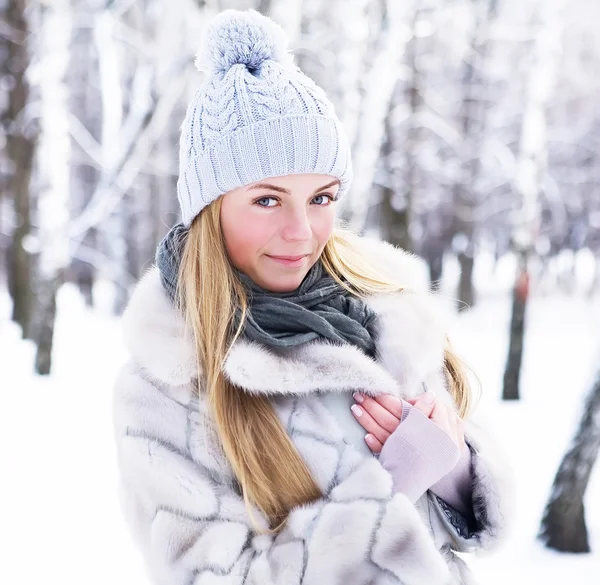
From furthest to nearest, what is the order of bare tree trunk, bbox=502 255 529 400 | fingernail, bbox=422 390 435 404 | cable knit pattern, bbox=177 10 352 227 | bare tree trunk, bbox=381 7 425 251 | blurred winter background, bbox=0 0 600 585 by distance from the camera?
bare tree trunk, bbox=381 7 425 251 < bare tree trunk, bbox=502 255 529 400 < blurred winter background, bbox=0 0 600 585 < fingernail, bbox=422 390 435 404 < cable knit pattern, bbox=177 10 352 227

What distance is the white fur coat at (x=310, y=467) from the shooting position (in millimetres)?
1386

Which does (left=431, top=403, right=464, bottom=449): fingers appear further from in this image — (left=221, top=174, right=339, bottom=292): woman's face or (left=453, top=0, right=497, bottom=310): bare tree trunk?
(left=453, top=0, right=497, bottom=310): bare tree trunk

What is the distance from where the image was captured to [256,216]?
1.51 m

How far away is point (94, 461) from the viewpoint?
4781mm

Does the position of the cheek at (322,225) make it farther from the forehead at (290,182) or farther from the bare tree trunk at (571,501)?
the bare tree trunk at (571,501)

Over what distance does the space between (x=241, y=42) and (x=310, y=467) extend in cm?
102

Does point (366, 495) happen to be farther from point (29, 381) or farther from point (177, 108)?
point (177, 108)

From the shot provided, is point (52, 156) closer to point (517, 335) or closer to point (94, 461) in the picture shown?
point (94, 461)

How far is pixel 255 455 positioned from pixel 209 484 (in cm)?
12

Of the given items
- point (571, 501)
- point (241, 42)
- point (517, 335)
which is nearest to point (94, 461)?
point (571, 501)

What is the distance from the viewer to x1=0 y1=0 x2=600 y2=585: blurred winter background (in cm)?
360

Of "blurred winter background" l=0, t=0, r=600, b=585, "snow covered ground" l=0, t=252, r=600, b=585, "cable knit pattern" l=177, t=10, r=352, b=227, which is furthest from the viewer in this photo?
"blurred winter background" l=0, t=0, r=600, b=585

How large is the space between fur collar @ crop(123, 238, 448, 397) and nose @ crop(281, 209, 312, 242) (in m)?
0.27

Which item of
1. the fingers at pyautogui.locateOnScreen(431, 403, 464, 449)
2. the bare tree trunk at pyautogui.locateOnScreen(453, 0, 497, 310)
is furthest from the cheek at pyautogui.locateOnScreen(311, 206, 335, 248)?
the bare tree trunk at pyautogui.locateOnScreen(453, 0, 497, 310)
